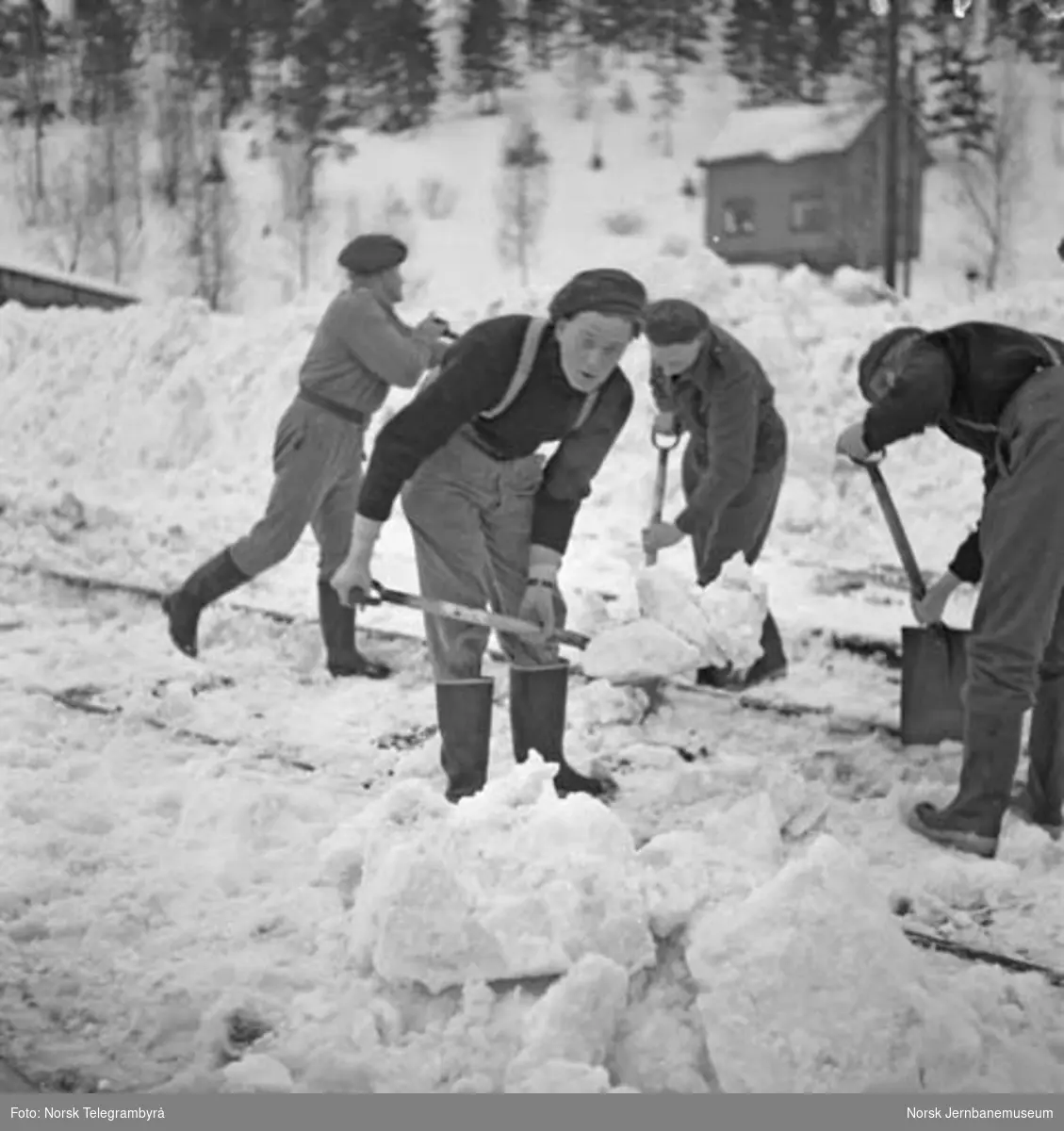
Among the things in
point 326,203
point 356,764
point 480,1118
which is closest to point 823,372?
point 326,203

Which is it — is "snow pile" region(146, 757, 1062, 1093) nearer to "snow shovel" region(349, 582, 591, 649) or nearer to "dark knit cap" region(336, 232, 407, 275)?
"snow shovel" region(349, 582, 591, 649)

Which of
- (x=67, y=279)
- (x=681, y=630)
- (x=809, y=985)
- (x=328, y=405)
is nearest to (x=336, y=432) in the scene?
(x=328, y=405)

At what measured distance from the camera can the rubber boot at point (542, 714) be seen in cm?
316

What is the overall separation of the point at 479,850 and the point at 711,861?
1.52 ft

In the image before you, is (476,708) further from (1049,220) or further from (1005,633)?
(1049,220)

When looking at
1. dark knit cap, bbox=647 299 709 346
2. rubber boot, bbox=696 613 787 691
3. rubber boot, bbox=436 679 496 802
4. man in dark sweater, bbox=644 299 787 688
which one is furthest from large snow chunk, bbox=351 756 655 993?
rubber boot, bbox=696 613 787 691

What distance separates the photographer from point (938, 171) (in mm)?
3914

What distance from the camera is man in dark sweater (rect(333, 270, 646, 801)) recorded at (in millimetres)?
2873

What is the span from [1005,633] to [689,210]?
202 cm

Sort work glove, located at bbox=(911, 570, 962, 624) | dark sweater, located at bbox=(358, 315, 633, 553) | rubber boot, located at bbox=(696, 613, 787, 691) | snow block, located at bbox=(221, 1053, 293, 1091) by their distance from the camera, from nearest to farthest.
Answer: snow block, located at bbox=(221, 1053, 293, 1091) → dark sweater, located at bbox=(358, 315, 633, 553) → work glove, located at bbox=(911, 570, 962, 624) → rubber boot, located at bbox=(696, 613, 787, 691)

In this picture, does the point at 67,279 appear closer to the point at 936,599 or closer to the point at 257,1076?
the point at 936,599

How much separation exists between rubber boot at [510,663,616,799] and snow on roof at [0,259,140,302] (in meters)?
2.16

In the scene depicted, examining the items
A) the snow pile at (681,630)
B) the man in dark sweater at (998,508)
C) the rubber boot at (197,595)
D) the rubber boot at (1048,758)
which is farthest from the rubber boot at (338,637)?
the rubber boot at (1048,758)

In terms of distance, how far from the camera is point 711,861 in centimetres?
245
